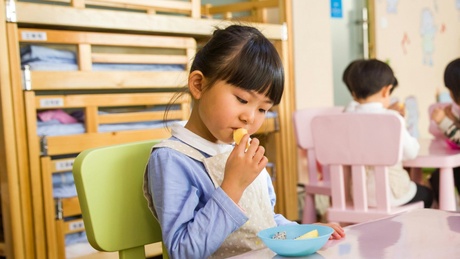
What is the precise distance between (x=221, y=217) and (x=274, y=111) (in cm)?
223

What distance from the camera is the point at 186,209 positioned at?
100cm

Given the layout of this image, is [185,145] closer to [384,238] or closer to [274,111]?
[384,238]

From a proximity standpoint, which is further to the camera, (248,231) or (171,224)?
(248,231)

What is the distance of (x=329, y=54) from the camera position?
3705 millimetres

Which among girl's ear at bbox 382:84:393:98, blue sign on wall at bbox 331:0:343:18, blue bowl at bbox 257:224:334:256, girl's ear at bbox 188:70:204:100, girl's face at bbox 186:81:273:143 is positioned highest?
blue sign on wall at bbox 331:0:343:18

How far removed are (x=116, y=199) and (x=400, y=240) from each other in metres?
0.50

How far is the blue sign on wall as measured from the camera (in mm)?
4234

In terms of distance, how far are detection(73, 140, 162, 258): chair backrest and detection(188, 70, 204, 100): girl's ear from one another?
13 cm

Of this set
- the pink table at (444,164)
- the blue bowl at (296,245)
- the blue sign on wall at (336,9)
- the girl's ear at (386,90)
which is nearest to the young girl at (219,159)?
the blue bowl at (296,245)

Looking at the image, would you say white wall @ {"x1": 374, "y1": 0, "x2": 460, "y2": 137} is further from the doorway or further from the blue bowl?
the blue bowl

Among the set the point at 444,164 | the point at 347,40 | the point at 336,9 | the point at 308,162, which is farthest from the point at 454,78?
the point at 347,40

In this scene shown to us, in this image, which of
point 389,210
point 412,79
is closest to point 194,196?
point 389,210

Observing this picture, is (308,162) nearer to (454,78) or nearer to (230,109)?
(454,78)

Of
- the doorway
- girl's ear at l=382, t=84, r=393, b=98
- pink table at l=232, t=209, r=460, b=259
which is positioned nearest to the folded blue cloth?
girl's ear at l=382, t=84, r=393, b=98
